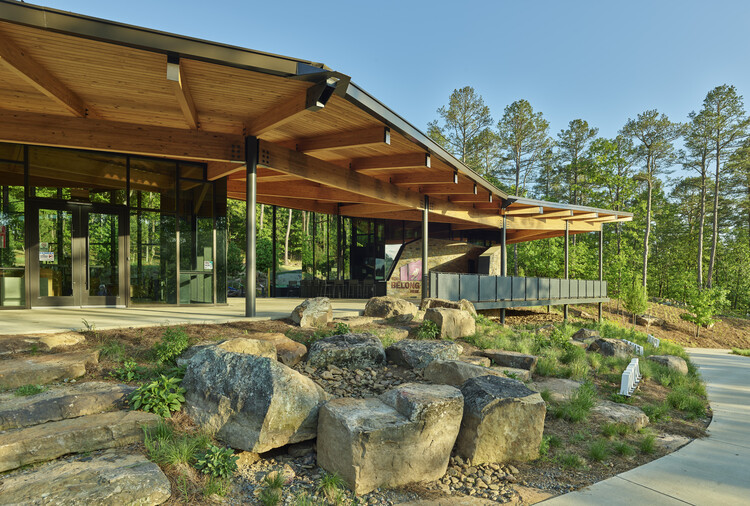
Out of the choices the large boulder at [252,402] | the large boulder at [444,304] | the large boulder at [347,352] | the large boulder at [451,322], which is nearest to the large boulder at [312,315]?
the large boulder at [347,352]

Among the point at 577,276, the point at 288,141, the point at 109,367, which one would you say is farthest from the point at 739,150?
the point at 109,367

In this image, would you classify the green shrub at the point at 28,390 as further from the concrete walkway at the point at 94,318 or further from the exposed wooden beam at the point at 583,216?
the exposed wooden beam at the point at 583,216

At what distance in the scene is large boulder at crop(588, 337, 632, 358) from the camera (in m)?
9.59

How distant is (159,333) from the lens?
20.4 ft

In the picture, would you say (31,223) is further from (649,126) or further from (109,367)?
(649,126)

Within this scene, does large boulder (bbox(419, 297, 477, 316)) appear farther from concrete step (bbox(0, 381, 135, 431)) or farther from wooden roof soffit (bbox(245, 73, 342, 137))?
concrete step (bbox(0, 381, 135, 431))

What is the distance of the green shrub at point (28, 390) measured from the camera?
12.6 ft

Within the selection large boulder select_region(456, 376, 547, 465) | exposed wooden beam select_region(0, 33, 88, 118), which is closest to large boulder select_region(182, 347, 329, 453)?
large boulder select_region(456, 376, 547, 465)

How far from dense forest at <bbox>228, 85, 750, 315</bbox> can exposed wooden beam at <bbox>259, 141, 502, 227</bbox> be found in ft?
48.1

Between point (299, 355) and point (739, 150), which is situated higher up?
point (739, 150)

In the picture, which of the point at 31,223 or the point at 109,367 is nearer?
the point at 109,367

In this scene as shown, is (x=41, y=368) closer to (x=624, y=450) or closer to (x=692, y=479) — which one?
(x=624, y=450)

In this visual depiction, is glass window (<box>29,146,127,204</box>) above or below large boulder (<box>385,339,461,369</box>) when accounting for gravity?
above

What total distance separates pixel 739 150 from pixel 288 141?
124 feet
